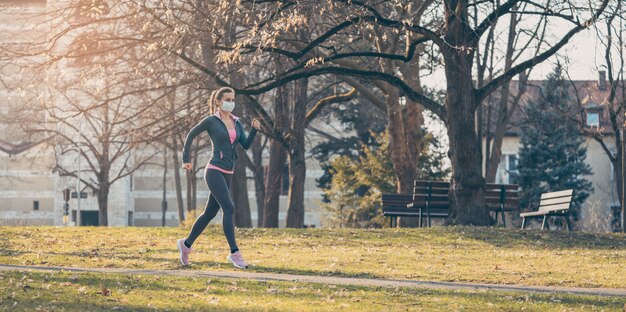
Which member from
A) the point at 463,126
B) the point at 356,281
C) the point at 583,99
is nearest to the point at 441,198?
the point at 463,126

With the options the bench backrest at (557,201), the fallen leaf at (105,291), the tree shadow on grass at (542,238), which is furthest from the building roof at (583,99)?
the fallen leaf at (105,291)

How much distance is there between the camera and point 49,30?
79.1 feet

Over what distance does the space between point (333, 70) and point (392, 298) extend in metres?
12.1

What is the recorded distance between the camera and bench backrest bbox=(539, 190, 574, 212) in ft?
70.4

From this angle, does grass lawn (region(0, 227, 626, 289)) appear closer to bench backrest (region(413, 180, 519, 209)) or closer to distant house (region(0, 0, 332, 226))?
bench backrest (region(413, 180, 519, 209))

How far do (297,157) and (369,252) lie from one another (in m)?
16.0

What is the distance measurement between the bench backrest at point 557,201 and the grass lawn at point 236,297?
1061 centimetres

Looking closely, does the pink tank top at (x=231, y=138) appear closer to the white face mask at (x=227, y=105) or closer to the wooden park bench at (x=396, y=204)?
the white face mask at (x=227, y=105)

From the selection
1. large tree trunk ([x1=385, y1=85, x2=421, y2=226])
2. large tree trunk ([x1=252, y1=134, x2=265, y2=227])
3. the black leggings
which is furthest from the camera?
large tree trunk ([x1=252, y1=134, x2=265, y2=227])

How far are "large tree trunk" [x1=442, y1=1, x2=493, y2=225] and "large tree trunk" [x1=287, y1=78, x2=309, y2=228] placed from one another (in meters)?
10.9

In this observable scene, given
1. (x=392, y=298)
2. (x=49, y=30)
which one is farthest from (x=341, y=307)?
(x=49, y=30)

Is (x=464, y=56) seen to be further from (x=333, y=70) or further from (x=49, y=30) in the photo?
(x=49, y=30)

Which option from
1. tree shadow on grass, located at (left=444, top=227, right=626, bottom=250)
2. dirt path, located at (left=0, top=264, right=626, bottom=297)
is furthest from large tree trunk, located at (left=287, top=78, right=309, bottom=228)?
dirt path, located at (left=0, top=264, right=626, bottom=297)

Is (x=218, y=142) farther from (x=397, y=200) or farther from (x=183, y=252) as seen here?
(x=397, y=200)
